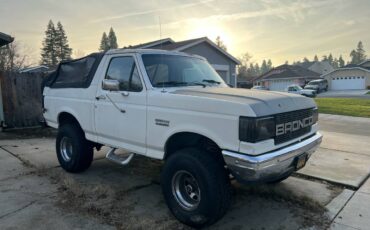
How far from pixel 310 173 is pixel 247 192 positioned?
5.06ft

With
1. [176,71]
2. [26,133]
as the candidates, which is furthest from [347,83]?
[176,71]

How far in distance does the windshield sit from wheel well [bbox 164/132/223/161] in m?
0.83

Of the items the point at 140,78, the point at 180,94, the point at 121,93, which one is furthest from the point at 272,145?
the point at 121,93

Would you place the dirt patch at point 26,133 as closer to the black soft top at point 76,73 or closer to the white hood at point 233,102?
the black soft top at point 76,73

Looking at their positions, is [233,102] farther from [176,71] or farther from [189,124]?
[176,71]

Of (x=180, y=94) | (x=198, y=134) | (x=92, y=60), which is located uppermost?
(x=92, y=60)

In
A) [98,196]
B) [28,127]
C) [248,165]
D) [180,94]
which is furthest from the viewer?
[28,127]

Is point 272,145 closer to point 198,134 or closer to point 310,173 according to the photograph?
point 198,134

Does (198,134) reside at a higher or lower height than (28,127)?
higher

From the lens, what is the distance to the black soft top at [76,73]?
5250 mm

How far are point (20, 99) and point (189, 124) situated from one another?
9529mm

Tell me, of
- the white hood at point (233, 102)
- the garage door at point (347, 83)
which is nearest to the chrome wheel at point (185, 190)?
the white hood at point (233, 102)

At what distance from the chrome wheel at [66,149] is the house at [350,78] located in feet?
171

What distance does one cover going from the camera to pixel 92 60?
531 centimetres
